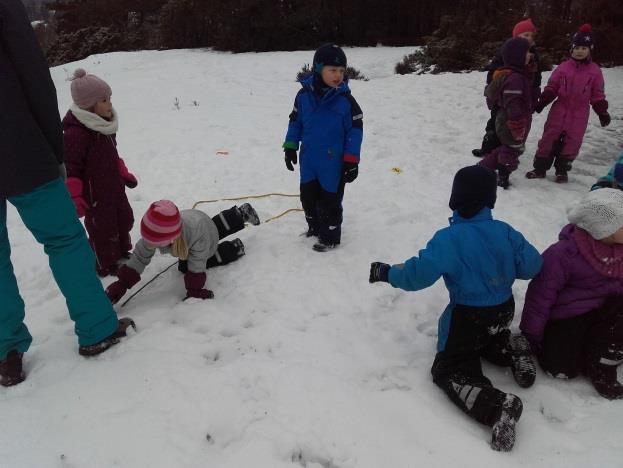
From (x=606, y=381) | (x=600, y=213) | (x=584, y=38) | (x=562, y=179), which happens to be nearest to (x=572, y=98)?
(x=584, y=38)

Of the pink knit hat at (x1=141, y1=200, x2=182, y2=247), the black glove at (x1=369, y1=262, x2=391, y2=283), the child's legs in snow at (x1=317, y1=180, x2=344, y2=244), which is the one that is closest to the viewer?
the black glove at (x1=369, y1=262, x2=391, y2=283)

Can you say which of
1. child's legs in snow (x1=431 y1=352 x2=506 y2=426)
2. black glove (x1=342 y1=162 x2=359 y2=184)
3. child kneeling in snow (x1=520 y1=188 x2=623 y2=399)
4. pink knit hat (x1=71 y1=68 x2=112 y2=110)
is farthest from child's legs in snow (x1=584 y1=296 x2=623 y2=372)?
pink knit hat (x1=71 y1=68 x2=112 y2=110)

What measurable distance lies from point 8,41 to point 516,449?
313 cm

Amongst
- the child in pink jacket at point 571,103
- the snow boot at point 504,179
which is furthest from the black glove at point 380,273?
the child in pink jacket at point 571,103

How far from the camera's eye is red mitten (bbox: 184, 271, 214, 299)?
354 cm

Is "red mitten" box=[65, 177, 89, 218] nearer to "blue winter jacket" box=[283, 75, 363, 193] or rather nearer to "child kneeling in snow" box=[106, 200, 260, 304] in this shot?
"child kneeling in snow" box=[106, 200, 260, 304]

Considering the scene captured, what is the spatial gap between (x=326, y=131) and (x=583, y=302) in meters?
2.25

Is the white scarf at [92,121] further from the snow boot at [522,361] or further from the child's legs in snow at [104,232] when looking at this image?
the snow boot at [522,361]

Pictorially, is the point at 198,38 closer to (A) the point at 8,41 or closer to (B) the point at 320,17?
(B) the point at 320,17

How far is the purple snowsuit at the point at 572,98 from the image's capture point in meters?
5.27

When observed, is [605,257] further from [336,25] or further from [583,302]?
[336,25]

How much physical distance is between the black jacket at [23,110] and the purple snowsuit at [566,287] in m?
2.84

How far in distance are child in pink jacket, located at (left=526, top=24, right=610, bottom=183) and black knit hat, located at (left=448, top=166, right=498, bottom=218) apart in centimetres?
346

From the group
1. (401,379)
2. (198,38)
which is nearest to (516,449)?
(401,379)
